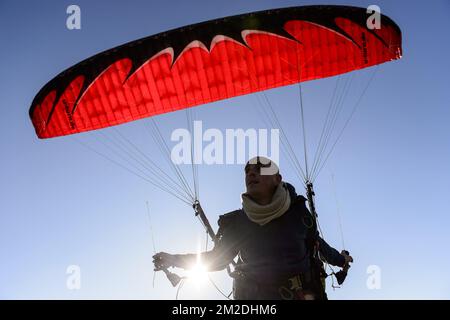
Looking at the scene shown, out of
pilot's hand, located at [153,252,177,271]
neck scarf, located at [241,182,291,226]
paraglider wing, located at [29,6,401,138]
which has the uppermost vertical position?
paraglider wing, located at [29,6,401,138]

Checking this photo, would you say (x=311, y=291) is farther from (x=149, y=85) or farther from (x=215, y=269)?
(x=149, y=85)

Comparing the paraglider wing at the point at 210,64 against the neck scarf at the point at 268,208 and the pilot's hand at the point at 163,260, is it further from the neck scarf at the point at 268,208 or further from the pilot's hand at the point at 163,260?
the pilot's hand at the point at 163,260

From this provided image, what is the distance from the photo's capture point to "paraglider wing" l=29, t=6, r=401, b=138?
23.1 feet

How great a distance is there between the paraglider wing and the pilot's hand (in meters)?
3.95

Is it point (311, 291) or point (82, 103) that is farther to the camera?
point (82, 103)

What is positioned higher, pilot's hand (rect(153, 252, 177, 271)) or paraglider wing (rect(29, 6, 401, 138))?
paraglider wing (rect(29, 6, 401, 138))

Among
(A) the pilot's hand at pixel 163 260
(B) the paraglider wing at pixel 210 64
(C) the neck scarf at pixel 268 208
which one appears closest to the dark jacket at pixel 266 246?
(C) the neck scarf at pixel 268 208

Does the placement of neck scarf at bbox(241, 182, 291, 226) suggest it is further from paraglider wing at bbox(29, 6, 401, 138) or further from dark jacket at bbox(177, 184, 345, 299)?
paraglider wing at bbox(29, 6, 401, 138)

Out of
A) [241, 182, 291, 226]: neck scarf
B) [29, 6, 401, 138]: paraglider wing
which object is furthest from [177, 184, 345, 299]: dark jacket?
[29, 6, 401, 138]: paraglider wing

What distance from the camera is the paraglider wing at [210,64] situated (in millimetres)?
7027

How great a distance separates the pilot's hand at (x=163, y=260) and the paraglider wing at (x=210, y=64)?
13.0 feet

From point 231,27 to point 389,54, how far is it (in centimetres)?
297

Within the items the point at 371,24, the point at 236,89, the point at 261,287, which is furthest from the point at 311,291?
the point at 371,24

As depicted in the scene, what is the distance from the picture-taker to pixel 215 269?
433cm
